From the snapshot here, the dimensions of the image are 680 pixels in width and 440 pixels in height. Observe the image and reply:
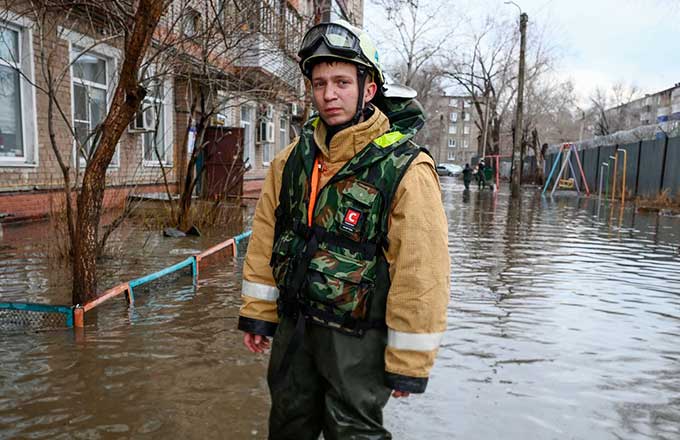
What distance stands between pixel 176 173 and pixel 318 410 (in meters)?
13.1

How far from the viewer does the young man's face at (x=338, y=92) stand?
2.17 meters

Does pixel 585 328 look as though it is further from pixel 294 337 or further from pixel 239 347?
pixel 294 337

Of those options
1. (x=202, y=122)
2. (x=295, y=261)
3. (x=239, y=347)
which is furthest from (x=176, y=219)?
(x=295, y=261)

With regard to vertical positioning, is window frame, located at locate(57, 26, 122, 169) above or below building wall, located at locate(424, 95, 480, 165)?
below

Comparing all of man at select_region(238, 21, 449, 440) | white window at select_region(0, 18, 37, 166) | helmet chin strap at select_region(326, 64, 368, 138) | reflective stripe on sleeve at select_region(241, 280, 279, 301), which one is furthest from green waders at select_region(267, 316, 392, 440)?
white window at select_region(0, 18, 37, 166)

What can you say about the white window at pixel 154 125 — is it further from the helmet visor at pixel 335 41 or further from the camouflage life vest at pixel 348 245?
the camouflage life vest at pixel 348 245

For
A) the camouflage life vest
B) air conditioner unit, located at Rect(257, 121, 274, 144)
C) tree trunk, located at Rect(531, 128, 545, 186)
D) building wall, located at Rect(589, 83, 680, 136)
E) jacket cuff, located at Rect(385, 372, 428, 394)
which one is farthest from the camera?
building wall, located at Rect(589, 83, 680, 136)

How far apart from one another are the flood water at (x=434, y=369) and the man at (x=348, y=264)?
1037mm

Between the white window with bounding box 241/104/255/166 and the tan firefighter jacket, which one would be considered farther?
Answer: the white window with bounding box 241/104/255/166

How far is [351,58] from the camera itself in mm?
2143

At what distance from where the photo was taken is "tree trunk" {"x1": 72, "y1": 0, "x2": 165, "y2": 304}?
158 inches

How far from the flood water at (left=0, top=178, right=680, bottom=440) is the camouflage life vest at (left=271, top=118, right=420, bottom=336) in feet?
4.05

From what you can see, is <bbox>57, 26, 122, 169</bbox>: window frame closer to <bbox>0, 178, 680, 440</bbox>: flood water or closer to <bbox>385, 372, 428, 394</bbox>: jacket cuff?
<bbox>0, 178, 680, 440</bbox>: flood water

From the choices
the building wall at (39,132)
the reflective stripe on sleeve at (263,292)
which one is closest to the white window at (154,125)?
the building wall at (39,132)
